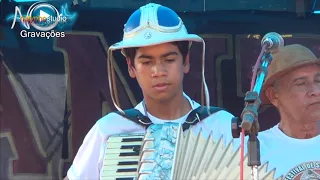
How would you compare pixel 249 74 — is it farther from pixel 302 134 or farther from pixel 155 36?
pixel 155 36

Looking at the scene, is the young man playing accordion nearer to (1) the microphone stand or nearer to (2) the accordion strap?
(2) the accordion strap

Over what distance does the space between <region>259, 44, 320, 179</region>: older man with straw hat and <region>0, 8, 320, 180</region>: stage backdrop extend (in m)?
1.08

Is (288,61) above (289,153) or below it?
above

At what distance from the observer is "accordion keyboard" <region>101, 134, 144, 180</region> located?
2.39 m

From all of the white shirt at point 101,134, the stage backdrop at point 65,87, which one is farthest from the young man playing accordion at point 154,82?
the stage backdrop at point 65,87

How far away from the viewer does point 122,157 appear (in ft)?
7.98

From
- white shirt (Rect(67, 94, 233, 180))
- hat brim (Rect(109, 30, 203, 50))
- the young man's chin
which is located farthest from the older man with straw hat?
hat brim (Rect(109, 30, 203, 50))

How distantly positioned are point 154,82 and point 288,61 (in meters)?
0.71

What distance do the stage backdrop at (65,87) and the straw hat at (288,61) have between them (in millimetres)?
1055

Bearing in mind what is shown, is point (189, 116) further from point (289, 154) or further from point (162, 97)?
point (289, 154)

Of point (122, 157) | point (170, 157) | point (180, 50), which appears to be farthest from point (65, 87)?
point (170, 157)

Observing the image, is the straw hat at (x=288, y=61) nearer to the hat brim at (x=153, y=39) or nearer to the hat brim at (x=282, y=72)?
the hat brim at (x=282, y=72)

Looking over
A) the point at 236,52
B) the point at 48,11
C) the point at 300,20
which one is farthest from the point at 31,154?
the point at 300,20

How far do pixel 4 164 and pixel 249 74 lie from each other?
A: 1.56 meters
